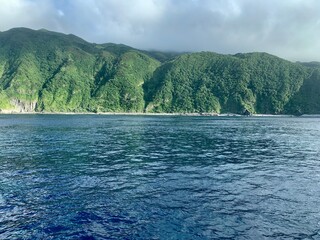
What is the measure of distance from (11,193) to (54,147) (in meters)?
36.9

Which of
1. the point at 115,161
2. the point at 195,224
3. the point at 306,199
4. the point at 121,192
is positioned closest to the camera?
the point at 195,224

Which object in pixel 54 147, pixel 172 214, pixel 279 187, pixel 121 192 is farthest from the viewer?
pixel 54 147

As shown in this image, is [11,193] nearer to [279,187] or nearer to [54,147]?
[279,187]

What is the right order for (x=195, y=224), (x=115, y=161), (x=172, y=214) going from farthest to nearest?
(x=115, y=161)
(x=172, y=214)
(x=195, y=224)

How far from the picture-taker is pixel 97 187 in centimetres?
3384

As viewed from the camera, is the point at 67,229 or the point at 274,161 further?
the point at 274,161

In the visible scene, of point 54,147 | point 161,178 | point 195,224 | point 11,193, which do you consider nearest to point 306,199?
point 195,224

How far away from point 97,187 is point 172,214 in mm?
11584

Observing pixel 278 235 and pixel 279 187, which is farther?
pixel 279 187

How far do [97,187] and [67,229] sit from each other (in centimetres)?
1128

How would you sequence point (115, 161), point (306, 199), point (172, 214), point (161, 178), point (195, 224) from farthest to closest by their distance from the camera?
point (115, 161) → point (161, 178) → point (306, 199) → point (172, 214) → point (195, 224)

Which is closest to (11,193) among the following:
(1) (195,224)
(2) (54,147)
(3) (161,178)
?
(3) (161,178)

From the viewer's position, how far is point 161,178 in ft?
126

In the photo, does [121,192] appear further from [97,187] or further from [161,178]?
[161,178]
